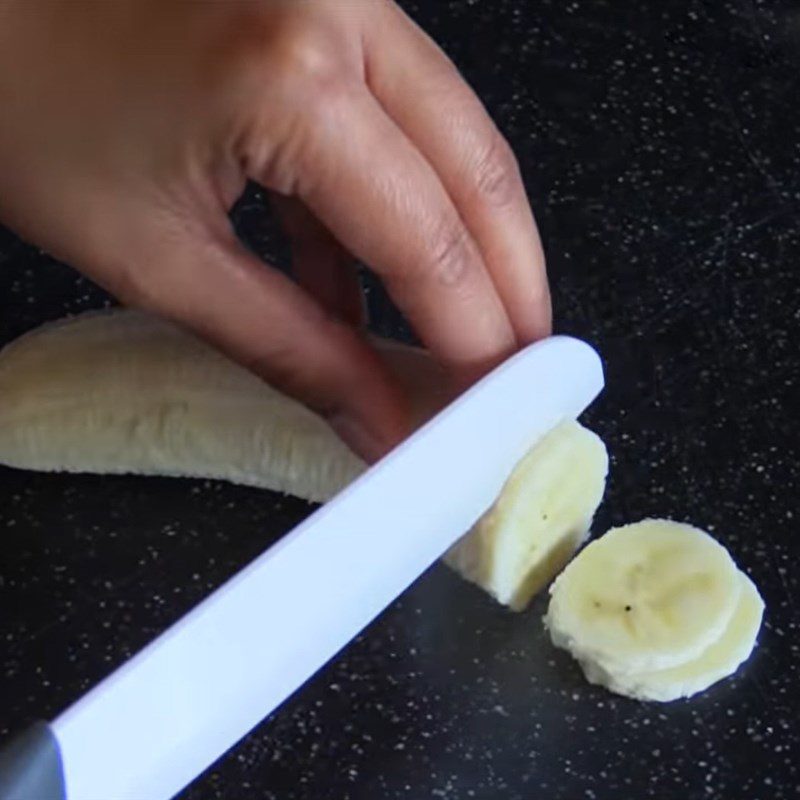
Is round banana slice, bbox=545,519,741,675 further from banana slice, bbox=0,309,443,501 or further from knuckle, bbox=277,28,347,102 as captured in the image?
knuckle, bbox=277,28,347,102

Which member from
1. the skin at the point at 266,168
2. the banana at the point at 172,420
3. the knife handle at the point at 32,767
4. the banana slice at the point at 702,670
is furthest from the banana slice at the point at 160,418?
the knife handle at the point at 32,767

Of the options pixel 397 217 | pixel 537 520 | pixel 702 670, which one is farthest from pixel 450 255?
pixel 702 670

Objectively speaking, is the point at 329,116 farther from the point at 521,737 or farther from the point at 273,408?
the point at 521,737

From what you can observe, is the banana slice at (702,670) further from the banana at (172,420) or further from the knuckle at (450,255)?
the knuckle at (450,255)

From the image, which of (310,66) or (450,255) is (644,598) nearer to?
(450,255)

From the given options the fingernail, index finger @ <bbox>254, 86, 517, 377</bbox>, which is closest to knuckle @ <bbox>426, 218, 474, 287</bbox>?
index finger @ <bbox>254, 86, 517, 377</bbox>

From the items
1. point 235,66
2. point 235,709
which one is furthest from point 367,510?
point 235,66
